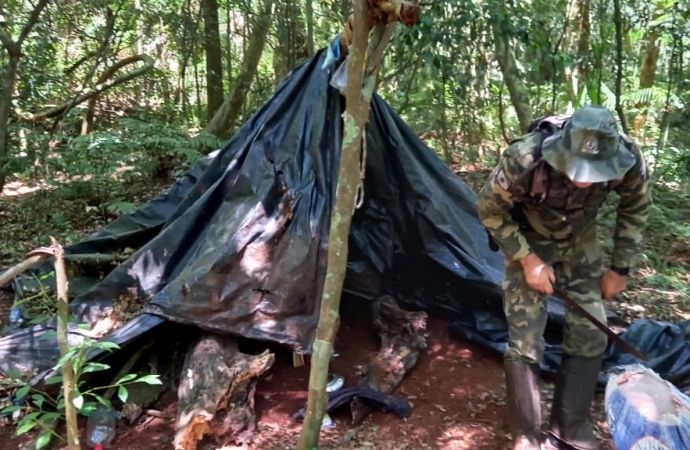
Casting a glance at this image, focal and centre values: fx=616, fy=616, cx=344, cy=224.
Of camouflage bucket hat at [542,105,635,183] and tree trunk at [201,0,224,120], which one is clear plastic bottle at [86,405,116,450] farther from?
tree trunk at [201,0,224,120]

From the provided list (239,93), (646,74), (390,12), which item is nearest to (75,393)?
(390,12)

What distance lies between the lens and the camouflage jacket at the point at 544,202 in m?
2.46

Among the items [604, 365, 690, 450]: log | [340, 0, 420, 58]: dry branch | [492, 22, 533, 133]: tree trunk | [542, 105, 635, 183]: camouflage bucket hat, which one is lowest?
[604, 365, 690, 450]: log

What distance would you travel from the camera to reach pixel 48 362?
3.07m

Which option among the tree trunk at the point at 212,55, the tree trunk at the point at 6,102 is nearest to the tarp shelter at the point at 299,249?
the tree trunk at the point at 6,102

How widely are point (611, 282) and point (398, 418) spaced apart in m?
1.13

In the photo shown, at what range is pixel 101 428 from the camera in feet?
8.76

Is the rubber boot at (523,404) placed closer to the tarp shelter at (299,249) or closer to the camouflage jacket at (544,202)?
the camouflage jacket at (544,202)

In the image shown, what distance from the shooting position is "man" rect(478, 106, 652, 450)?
2.47 meters

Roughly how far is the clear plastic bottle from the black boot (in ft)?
6.15

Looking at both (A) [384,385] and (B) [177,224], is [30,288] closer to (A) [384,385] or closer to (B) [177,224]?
(B) [177,224]

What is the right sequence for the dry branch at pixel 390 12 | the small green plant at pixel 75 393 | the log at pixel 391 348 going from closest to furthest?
the dry branch at pixel 390 12, the small green plant at pixel 75 393, the log at pixel 391 348

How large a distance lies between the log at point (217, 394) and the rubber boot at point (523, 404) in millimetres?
1089

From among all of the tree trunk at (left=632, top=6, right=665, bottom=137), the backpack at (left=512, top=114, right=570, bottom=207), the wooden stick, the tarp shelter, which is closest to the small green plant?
the wooden stick
